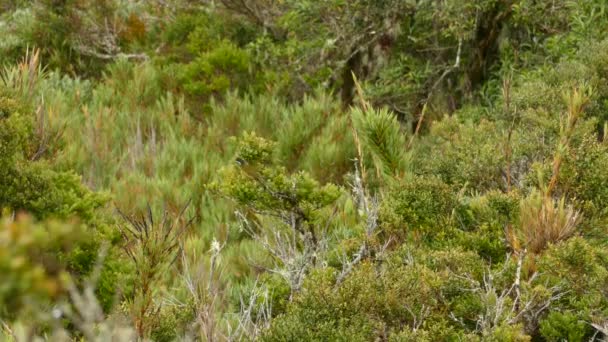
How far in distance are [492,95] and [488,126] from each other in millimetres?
2275

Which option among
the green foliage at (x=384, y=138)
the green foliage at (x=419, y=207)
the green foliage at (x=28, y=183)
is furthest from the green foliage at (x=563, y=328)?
the green foliage at (x=28, y=183)

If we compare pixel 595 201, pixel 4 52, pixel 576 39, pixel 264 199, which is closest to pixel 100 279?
pixel 264 199

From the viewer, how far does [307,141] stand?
21.7 feet

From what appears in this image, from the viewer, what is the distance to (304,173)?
10.5 feet

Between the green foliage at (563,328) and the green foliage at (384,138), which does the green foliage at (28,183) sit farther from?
the green foliage at (563,328)

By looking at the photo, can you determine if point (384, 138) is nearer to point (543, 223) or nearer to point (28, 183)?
point (543, 223)

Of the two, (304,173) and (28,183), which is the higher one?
(304,173)

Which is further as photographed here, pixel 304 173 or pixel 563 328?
pixel 304 173

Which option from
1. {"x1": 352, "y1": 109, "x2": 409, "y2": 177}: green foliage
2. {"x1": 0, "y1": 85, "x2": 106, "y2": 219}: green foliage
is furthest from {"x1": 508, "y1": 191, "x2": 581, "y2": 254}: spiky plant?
{"x1": 0, "y1": 85, "x2": 106, "y2": 219}: green foliage

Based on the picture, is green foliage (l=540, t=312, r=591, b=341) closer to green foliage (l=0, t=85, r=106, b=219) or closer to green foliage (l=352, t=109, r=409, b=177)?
green foliage (l=352, t=109, r=409, b=177)

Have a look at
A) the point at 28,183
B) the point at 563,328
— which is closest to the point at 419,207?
the point at 563,328

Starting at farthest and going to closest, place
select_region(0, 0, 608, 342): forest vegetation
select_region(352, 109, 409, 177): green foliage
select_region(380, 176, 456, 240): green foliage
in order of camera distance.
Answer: select_region(352, 109, 409, 177): green foliage → select_region(380, 176, 456, 240): green foliage → select_region(0, 0, 608, 342): forest vegetation

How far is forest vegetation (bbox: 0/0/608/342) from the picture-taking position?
2.36m

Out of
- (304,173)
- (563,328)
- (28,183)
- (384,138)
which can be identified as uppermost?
(384,138)
